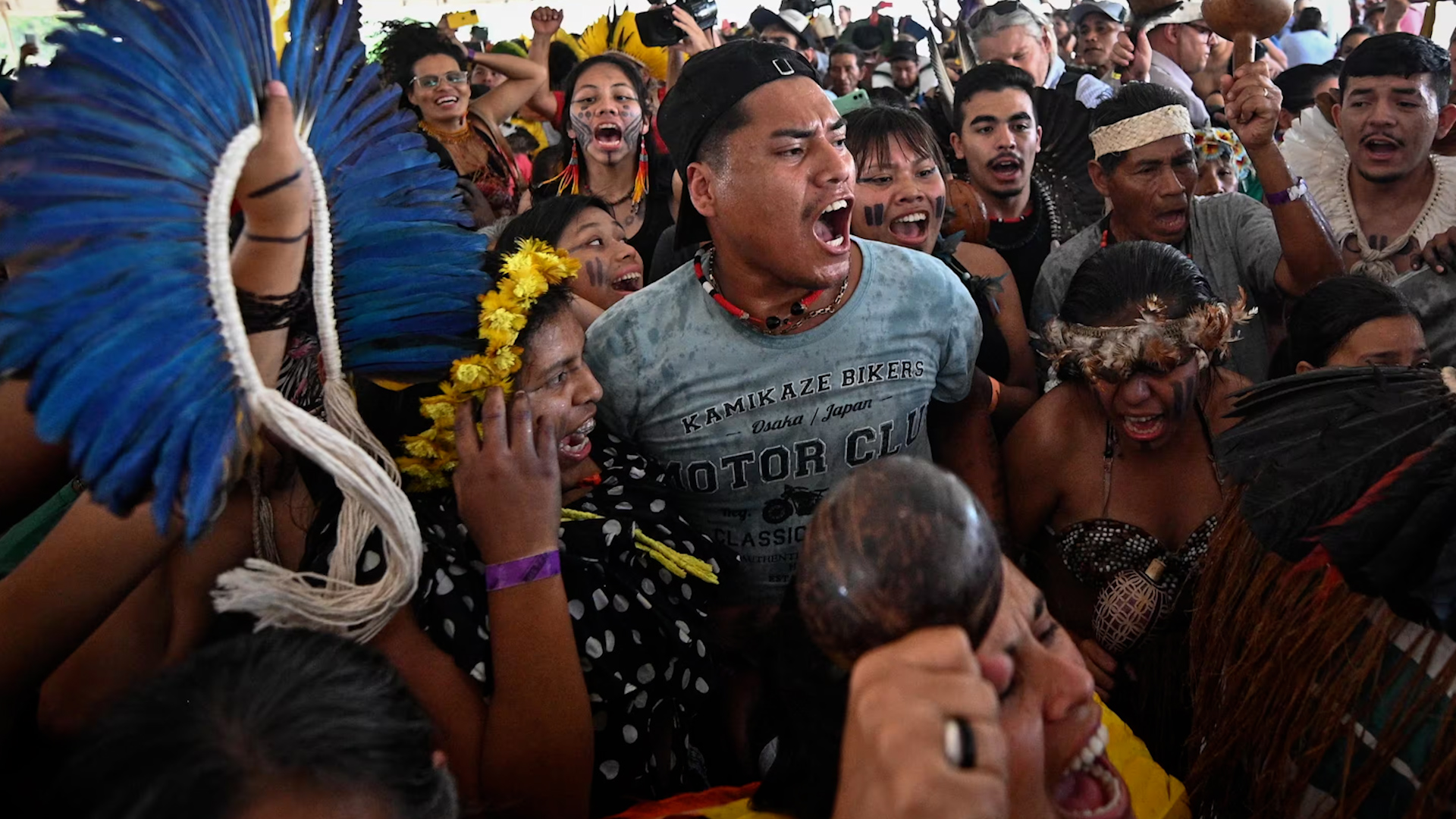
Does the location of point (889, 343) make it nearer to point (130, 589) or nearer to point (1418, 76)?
point (130, 589)

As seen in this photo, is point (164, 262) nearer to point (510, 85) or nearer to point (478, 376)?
point (478, 376)

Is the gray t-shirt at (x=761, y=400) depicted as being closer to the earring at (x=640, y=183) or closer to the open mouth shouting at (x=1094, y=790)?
the open mouth shouting at (x=1094, y=790)

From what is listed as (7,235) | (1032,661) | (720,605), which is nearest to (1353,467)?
(1032,661)

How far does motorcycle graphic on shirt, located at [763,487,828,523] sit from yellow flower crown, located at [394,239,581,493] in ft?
2.28

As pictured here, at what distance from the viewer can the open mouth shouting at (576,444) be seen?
6.20 ft

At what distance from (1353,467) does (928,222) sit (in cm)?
182

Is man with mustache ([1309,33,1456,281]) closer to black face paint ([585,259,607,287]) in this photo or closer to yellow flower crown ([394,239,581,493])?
black face paint ([585,259,607,287])

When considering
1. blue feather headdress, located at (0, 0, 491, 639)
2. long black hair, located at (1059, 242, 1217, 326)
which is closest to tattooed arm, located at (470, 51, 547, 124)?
long black hair, located at (1059, 242, 1217, 326)

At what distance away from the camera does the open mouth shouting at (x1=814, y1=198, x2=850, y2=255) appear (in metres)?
2.13

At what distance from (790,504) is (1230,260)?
1.96 m

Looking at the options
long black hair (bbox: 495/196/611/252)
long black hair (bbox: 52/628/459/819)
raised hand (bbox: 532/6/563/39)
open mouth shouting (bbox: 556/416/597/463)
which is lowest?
long black hair (bbox: 52/628/459/819)

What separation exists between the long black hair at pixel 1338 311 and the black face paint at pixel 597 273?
1.90 metres

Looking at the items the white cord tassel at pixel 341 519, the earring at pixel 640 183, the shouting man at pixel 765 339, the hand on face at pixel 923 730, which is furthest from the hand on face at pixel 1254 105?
the hand on face at pixel 923 730

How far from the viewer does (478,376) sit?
5.65ft
